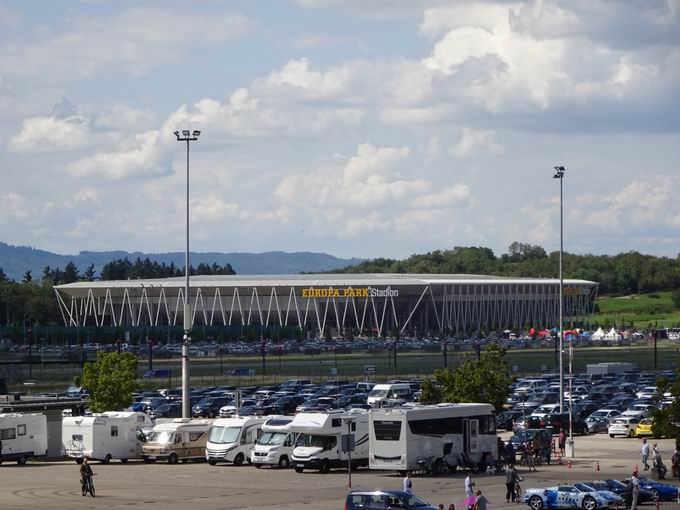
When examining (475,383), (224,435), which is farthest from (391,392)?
(224,435)

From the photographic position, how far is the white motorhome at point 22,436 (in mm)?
57812

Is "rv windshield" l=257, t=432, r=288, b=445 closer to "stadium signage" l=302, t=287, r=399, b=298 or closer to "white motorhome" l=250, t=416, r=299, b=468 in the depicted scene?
"white motorhome" l=250, t=416, r=299, b=468

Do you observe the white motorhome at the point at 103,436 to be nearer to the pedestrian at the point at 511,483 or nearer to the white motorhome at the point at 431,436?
the white motorhome at the point at 431,436

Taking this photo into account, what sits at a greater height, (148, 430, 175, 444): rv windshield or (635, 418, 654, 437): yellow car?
(148, 430, 175, 444): rv windshield

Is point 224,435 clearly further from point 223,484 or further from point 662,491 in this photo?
point 662,491

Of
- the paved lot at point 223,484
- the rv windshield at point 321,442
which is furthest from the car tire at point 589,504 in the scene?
the rv windshield at point 321,442

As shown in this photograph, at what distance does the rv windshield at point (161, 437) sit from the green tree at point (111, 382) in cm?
1322

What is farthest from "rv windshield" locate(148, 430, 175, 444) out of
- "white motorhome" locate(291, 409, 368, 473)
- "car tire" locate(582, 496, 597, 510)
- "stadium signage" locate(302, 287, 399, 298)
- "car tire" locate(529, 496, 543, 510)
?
"stadium signage" locate(302, 287, 399, 298)

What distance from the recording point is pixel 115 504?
4175 cm

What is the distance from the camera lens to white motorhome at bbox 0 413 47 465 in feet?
190

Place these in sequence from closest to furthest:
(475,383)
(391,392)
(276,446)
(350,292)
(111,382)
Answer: (276,446) < (475,383) < (111,382) < (391,392) < (350,292)

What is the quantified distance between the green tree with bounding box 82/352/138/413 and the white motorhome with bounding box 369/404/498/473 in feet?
80.3

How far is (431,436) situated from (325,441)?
4.81 m

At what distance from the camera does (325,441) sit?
5328 cm
